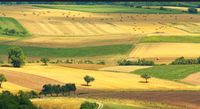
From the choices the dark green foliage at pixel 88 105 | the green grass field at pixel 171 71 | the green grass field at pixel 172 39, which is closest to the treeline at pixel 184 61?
the green grass field at pixel 171 71

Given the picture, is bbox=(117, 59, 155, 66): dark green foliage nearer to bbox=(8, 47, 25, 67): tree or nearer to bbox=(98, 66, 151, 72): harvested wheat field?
bbox=(98, 66, 151, 72): harvested wheat field

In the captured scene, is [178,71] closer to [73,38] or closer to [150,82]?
[150,82]

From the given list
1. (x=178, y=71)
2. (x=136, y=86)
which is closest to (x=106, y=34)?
(x=178, y=71)

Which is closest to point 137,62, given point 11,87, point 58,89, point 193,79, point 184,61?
point 184,61

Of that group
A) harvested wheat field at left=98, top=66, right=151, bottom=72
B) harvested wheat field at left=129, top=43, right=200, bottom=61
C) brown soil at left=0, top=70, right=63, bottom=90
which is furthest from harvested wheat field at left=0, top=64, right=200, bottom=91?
harvested wheat field at left=129, top=43, right=200, bottom=61

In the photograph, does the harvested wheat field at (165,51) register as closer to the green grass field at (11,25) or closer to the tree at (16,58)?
the tree at (16,58)

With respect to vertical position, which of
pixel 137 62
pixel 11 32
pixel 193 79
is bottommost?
pixel 193 79

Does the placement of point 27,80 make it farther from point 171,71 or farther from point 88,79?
point 171,71
